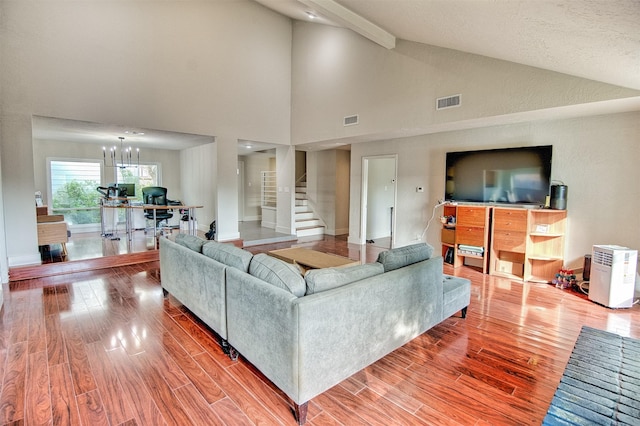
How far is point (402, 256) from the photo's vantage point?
259 cm

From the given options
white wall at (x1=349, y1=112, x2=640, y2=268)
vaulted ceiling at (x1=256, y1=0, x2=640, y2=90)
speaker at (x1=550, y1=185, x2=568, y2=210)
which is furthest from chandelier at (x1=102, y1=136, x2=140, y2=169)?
speaker at (x1=550, y1=185, x2=568, y2=210)

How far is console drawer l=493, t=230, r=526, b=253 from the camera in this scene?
181 inches

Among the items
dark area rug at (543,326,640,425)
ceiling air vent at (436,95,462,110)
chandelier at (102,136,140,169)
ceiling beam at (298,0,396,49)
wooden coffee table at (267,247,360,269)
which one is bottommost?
dark area rug at (543,326,640,425)

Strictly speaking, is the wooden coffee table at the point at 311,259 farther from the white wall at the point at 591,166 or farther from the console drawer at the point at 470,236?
the white wall at the point at 591,166

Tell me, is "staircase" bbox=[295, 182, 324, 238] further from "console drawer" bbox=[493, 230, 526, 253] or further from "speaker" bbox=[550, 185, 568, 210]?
"speaker" bbox=[550, 185, 568, 210]

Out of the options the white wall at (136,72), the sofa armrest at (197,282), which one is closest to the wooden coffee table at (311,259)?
the sofa armrest at (197,282)

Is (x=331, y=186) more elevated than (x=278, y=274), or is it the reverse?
(x=331, y=186)

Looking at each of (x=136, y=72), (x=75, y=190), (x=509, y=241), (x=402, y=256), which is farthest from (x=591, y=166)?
(x=75, y=190)

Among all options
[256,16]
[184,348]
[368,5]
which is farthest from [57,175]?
[368,5]

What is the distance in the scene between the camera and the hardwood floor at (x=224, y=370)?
1.89 meters

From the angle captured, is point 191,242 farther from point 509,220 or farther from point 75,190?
point 75,190

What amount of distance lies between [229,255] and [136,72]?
4.73 metres

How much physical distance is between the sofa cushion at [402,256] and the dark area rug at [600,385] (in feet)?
4.15

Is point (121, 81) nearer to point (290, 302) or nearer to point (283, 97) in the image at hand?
point (283, 97)
